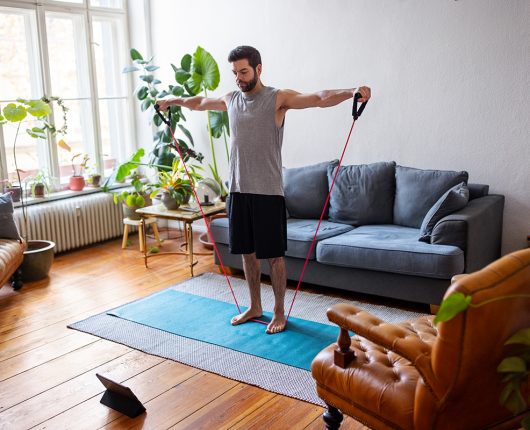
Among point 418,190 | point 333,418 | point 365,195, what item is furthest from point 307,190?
point 333,418

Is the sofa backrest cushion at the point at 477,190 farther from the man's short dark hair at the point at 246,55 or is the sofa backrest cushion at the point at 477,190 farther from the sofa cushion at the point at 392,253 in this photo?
the man's short dark hair at the point at 246,55

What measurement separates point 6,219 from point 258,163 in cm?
213

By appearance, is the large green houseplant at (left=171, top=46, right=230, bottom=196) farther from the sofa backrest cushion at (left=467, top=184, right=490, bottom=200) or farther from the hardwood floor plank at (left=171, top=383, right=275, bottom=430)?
the hardwood floor plank at (left=171, top=383, right=275, bottom=430)

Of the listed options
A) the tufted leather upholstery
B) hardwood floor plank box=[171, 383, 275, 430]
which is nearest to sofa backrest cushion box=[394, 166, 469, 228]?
hardwood floor plank box=[171, 383, 275, 430]

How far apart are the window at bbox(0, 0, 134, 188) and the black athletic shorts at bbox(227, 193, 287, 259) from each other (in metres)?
2.57

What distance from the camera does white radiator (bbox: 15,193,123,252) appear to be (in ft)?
17.6

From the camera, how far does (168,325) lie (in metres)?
3.88

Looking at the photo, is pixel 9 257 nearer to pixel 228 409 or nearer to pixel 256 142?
pixel 256 142

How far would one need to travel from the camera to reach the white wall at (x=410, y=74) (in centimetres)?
443

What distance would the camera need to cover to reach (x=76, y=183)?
5848 mm

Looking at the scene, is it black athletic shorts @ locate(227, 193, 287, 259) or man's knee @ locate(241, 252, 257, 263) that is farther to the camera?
man's knee @ locate(241, 252, 257, 263)

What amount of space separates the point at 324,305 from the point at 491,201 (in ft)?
4.37

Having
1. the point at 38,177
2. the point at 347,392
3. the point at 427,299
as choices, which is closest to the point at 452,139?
the point at 427,299

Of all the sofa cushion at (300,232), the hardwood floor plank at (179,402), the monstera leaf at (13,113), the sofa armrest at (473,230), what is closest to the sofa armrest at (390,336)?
the hardwood floor plank at (179,402)
